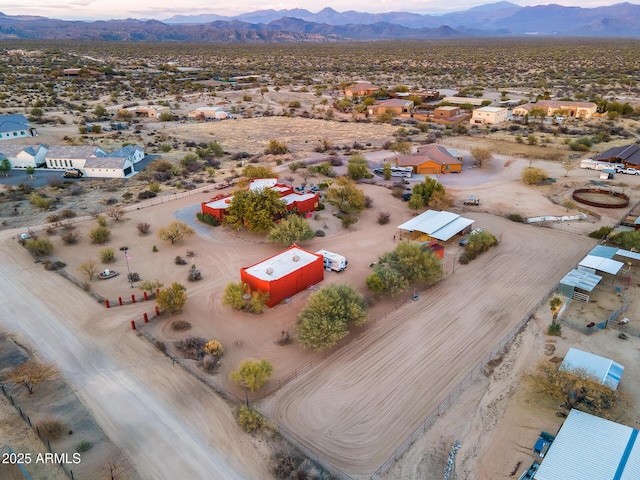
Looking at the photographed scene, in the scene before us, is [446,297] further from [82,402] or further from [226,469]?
[82,402]

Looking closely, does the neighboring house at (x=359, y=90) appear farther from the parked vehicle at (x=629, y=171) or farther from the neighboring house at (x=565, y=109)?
the parked vehicle at (x=629, y=171)

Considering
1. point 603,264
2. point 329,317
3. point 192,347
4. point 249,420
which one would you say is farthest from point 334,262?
point 603,264

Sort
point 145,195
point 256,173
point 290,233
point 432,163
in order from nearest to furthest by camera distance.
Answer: point 290,233 → point 145,195 → point 256,173 → point 432,163

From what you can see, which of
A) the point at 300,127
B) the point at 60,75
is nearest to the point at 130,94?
the point at 60,75

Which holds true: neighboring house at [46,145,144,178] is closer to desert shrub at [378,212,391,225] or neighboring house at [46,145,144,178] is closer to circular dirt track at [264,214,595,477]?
desert shrub at [378,212,391,225]

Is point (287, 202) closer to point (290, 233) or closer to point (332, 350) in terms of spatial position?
point (290, 233)

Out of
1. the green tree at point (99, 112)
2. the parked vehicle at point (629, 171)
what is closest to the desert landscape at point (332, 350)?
the parked vehicle at point (629, 171)
